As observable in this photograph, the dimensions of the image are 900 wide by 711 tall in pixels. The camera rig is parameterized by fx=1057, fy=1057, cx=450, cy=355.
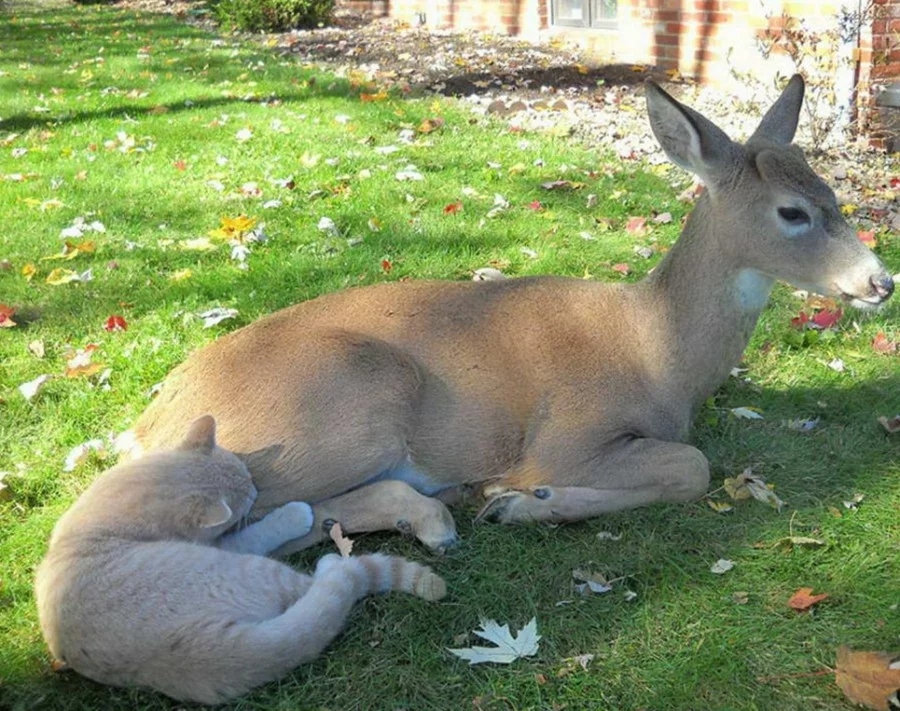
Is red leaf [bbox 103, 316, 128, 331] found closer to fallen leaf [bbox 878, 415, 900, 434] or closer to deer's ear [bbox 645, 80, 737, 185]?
deer's ear [bbox 645, 80, 737, 185]

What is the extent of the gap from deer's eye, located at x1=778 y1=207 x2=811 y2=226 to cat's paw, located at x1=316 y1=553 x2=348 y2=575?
6.83 feet

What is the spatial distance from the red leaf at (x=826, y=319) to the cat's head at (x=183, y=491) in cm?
318

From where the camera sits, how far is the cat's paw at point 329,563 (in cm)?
338

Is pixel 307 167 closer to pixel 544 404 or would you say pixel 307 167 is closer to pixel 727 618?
pixel 544 404

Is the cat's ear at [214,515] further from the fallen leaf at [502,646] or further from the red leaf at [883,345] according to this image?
the red leaf at [883,345]

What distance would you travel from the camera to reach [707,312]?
419 cm

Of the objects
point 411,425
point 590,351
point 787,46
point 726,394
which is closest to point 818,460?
point 726,394

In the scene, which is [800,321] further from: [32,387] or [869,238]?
[32,387]

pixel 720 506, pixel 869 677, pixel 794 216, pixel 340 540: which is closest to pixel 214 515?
pixel 340 540

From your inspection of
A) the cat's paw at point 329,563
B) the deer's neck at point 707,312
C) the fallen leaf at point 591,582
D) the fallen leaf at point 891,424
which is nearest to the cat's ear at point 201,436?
the cat's paw at point 329,563

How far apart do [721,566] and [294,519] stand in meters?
1.51

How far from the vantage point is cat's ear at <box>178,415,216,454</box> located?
3.64m

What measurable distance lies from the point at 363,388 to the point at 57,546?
1.23 m

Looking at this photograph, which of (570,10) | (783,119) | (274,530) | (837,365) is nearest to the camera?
(274,530)
